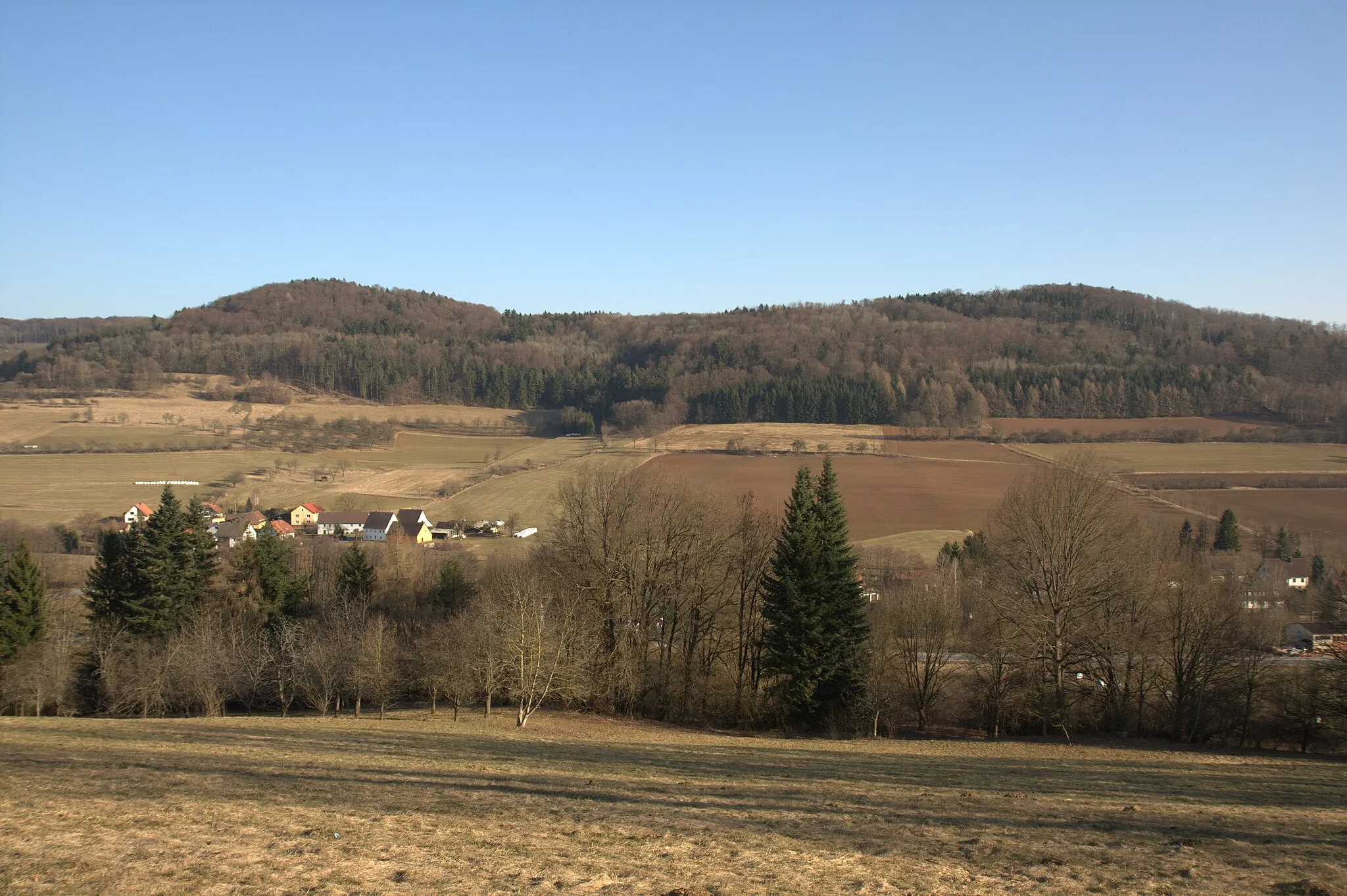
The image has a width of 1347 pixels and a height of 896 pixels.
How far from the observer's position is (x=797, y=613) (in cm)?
2947

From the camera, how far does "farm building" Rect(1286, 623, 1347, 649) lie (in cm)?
2705

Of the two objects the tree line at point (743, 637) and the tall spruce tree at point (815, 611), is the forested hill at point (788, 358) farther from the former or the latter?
the tall spruce tree at point (815, 611)

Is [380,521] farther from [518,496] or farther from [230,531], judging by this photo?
[518,496]

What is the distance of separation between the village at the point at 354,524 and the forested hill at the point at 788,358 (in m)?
45.2

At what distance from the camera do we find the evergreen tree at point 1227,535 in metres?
53.0

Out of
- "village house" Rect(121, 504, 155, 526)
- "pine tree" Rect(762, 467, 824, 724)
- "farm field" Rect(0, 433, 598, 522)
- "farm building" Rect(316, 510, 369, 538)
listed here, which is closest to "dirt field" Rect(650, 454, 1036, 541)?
"farm field" Rect(0, 433, 598, 522)

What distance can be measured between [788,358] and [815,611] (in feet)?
314

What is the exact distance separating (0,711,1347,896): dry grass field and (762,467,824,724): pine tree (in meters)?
10.8

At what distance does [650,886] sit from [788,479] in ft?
211

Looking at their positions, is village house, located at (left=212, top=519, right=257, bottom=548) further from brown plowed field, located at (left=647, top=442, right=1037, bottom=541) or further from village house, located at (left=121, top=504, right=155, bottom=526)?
brown plowed field, located at (left=647, top=442, right=1037, bottom=541)

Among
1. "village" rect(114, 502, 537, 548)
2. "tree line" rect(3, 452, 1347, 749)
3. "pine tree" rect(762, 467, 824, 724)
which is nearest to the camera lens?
"tree line" rect(3, 452, 1347, 749)

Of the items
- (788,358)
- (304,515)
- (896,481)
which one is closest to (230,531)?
(304,515)

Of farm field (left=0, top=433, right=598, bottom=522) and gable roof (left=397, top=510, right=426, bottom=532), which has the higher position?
farm field (left=0, top=433, right=598, bottom=522)

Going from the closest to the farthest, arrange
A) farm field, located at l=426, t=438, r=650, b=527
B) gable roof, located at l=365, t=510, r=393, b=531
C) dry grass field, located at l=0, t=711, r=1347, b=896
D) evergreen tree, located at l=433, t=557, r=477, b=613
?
dry grass field, located at l=0, t=711, r=1347, b=896 → evergreen tree, located at l=433, t=557, r=477, b=613 → gable roof, located at l=365, t=510, r=393, b=531 → farm field, located at l=426, t=438, r=650, b=527
